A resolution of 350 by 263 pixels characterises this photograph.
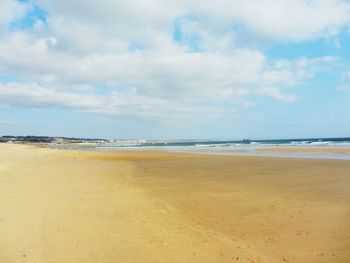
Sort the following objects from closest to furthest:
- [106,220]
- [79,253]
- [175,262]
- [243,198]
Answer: [175,262] → [79,253] → [106,220] → [243,198]

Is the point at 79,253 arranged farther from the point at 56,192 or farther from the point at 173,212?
the point at 56,192

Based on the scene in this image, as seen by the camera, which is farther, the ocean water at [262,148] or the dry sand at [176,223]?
the ocean water at [262,148]

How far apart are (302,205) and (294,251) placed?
13.6ft

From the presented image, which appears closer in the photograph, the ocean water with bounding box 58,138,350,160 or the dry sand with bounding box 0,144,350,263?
the dry sand with bounding box 0,144,350,263

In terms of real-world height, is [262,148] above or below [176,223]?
above

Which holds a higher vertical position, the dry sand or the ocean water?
the ocean water

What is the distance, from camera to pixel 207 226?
8383 mm

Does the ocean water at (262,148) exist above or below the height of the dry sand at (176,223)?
above

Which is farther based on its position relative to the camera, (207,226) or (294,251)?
(207,226)

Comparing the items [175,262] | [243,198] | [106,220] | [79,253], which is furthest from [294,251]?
[243,198]

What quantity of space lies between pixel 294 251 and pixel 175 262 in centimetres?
215

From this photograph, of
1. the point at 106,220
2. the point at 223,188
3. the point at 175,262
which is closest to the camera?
the point at 175,262

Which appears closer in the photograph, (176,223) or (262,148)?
(176,223)

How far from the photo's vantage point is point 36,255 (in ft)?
21.0
